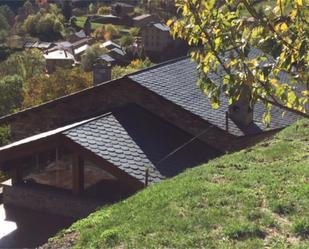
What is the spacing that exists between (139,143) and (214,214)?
599cm

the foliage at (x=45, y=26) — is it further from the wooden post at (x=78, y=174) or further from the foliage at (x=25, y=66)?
the wooden post at (x=78, y=174)

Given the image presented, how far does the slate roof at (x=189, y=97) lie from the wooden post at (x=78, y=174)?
3.92 meters

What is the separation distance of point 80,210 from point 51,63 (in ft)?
243

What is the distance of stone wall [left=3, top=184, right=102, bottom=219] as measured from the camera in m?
12.4

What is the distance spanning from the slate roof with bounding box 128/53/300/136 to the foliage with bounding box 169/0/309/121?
10295 millimetres

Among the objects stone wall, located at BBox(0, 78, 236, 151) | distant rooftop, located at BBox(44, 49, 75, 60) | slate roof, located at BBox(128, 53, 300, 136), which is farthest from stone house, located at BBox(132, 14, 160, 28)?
stone wall, located at BBox(0, 78, 236, 151)

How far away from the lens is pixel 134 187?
11.9m

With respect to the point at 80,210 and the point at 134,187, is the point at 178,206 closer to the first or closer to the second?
the point at 134,187

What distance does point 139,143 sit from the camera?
13805 millimetres

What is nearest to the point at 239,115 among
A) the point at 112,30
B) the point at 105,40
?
the point at 105,40

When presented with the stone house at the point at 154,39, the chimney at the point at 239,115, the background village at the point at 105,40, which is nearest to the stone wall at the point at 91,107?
the chimney at the point at 239,115

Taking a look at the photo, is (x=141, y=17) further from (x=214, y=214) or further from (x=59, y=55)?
(x=214, y=214)

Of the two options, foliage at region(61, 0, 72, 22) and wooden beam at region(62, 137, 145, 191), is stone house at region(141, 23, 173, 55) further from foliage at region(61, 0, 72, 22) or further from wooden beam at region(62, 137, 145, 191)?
wooden beam at region(62, 137, 145, 191)

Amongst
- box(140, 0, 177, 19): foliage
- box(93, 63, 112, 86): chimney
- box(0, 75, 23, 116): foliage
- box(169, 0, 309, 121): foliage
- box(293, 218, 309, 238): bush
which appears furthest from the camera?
box(0, 75, 23, 116): foliage
